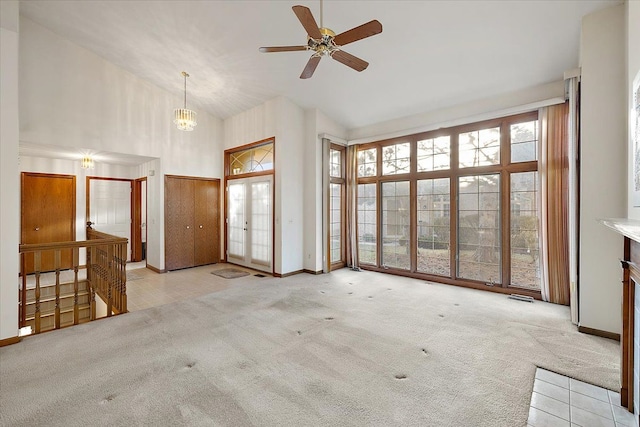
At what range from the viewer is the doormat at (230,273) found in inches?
225

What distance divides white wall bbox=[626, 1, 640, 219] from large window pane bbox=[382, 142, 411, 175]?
3139 mm

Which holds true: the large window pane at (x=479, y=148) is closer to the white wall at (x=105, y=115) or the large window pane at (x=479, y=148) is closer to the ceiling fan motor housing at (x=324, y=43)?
the ceiling fan motor housing at (x=324, y=43)

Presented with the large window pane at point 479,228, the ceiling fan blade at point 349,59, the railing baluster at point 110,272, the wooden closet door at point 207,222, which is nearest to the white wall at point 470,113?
the large window pane at point 479,228

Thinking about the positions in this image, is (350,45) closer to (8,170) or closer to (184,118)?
(184,118)

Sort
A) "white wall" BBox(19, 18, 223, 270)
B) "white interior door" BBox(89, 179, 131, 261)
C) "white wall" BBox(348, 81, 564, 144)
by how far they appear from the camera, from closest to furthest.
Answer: "white wall" BBox(348, 81, 564, 144)
"white wall" BBox(19, 18, 223, 270)
"white interior door" BBox(89, 179, 131, 261)

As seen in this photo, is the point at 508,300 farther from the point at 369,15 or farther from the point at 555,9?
the point at 369,15

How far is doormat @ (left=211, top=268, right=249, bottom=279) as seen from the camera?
18.8 feet

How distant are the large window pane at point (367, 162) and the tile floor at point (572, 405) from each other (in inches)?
176

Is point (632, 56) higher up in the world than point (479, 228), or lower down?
higher up

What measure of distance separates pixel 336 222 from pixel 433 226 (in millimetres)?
2062

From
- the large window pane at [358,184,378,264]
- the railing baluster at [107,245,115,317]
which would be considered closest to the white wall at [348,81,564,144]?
the large window pane at [358,184,378,264]

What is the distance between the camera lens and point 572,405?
2.01 meters

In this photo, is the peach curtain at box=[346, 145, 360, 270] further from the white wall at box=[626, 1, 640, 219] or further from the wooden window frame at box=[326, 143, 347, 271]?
the white wall at box=[626, 1, 640, 219]

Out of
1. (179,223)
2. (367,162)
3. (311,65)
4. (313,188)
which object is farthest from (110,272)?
(367,162)
